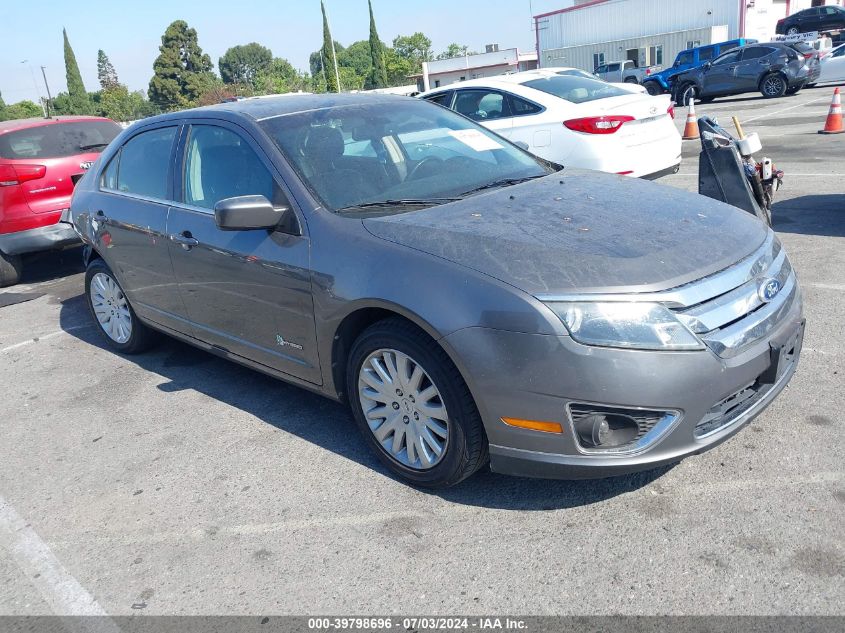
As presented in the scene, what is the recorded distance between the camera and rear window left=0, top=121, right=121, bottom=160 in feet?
25.4

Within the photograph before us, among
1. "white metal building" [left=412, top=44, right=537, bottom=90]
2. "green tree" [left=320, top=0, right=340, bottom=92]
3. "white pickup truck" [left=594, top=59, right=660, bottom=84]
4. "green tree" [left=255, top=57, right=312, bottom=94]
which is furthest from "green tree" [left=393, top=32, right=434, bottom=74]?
"white pickup truck" [left=594, top=59, right=660, bottom=84]

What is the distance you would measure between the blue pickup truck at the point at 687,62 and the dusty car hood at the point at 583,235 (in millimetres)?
23850

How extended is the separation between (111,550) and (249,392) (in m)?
1.58

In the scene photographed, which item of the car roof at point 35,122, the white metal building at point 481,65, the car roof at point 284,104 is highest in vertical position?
the white metal building at point 481,65

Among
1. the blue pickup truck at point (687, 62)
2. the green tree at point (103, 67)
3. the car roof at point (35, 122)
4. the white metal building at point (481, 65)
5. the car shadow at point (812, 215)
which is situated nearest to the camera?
the car shadow at point (812, 215)

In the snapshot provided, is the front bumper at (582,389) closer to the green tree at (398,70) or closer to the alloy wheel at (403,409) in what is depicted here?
the alloy wheel at (403,409)

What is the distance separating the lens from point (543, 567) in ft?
9.04

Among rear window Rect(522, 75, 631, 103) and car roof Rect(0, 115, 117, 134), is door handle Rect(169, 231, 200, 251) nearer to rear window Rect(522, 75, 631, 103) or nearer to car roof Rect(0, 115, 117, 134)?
car roof Rect(0, 115, 117, 134)

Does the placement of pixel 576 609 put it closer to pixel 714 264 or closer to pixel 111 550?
pixel 714 264

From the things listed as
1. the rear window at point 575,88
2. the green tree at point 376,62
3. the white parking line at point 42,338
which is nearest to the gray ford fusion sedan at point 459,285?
the white parking line at point 42,338

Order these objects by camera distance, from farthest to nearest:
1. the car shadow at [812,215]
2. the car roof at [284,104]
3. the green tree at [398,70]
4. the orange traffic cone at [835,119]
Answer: the green tree at [398,70] → the orange traffic cone at [835,119] → the car shadow at [812,215] → the car roof at [284,104]

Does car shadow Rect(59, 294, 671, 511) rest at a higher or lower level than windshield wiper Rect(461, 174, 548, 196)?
lower

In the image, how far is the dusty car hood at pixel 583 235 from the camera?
110 inches

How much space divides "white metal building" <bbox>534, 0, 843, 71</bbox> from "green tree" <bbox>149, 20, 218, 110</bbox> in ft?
138
